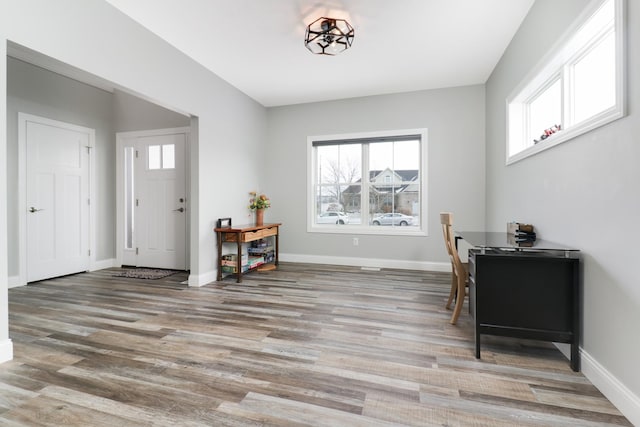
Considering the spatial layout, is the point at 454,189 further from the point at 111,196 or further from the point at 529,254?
the point at 111,196

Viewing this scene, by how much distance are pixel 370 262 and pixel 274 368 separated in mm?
3343

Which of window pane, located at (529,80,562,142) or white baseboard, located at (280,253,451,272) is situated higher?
window pane, located at (529,80,562,142)

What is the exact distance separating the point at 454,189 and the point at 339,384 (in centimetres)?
373

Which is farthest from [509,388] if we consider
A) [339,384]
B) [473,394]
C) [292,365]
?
[292,365]

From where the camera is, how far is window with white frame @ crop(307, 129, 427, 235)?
4.91 meters

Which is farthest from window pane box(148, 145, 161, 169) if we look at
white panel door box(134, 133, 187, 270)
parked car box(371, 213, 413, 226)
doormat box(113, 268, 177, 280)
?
parked car box(371, 213, 413, 226)

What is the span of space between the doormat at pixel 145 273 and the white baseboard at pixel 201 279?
786 millimetres

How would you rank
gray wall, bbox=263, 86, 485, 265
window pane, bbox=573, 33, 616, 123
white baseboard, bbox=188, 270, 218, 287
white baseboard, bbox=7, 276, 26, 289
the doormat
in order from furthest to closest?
gray wall, bbox=263, 86, 485, 265 < the doormat < white baseboard, bbox=188, 270, 218, 287 < white baseboard, bbox=7, 276, 26, 289 < window pane, bbox=573, 33, 616, 123

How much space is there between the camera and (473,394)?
5.44ft

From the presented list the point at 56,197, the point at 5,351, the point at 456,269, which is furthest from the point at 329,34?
the point at 56,197

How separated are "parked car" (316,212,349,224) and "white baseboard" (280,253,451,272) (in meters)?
0.62

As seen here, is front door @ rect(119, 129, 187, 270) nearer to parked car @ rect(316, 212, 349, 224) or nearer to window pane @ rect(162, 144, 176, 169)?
window pane @ rect(162, 144, 176, 169)

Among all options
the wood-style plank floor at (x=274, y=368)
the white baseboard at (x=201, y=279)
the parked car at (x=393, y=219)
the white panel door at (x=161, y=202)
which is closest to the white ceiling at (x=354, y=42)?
the white panel door at (x=161, y=202)

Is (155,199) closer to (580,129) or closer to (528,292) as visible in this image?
(528,292)
